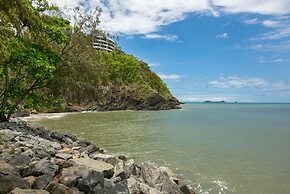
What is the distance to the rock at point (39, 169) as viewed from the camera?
7.96m

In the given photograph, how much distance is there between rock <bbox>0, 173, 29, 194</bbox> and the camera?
6.43m

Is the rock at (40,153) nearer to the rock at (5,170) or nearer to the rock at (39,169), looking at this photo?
the rock at (39,169)

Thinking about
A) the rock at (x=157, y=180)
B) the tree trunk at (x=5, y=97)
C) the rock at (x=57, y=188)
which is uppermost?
the tree trunk at (x=5, y=97)

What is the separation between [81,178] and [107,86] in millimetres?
24762

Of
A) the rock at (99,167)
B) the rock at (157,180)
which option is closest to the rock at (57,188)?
the rock at (99,167)

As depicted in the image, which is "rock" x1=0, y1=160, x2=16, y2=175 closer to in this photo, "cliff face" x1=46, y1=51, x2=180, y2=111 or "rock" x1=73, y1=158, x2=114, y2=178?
"rock" x1=73, y1=158, x2=114, y2=178

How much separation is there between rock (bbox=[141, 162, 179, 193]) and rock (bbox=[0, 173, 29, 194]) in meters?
4.82

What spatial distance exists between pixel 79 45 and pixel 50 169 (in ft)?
45.7

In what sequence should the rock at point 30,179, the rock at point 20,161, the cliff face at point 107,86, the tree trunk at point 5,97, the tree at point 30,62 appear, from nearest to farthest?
the rock at point 30,179, the rock at point 20,161, the tree at point 30,62, the tree trunk at point 5,97, the cliff face at point 107,86

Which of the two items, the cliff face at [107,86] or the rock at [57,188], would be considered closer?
the rock at [57,188]

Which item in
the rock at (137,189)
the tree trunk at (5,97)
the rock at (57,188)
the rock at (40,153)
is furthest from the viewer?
the tree trunk at (5,97)

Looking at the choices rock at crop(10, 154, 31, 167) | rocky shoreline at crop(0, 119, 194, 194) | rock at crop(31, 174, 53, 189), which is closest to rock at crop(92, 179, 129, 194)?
rocky shoreline at crop(0, 119, 194, 194)

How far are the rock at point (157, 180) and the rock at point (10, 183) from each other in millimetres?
4816

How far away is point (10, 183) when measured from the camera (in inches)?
259
